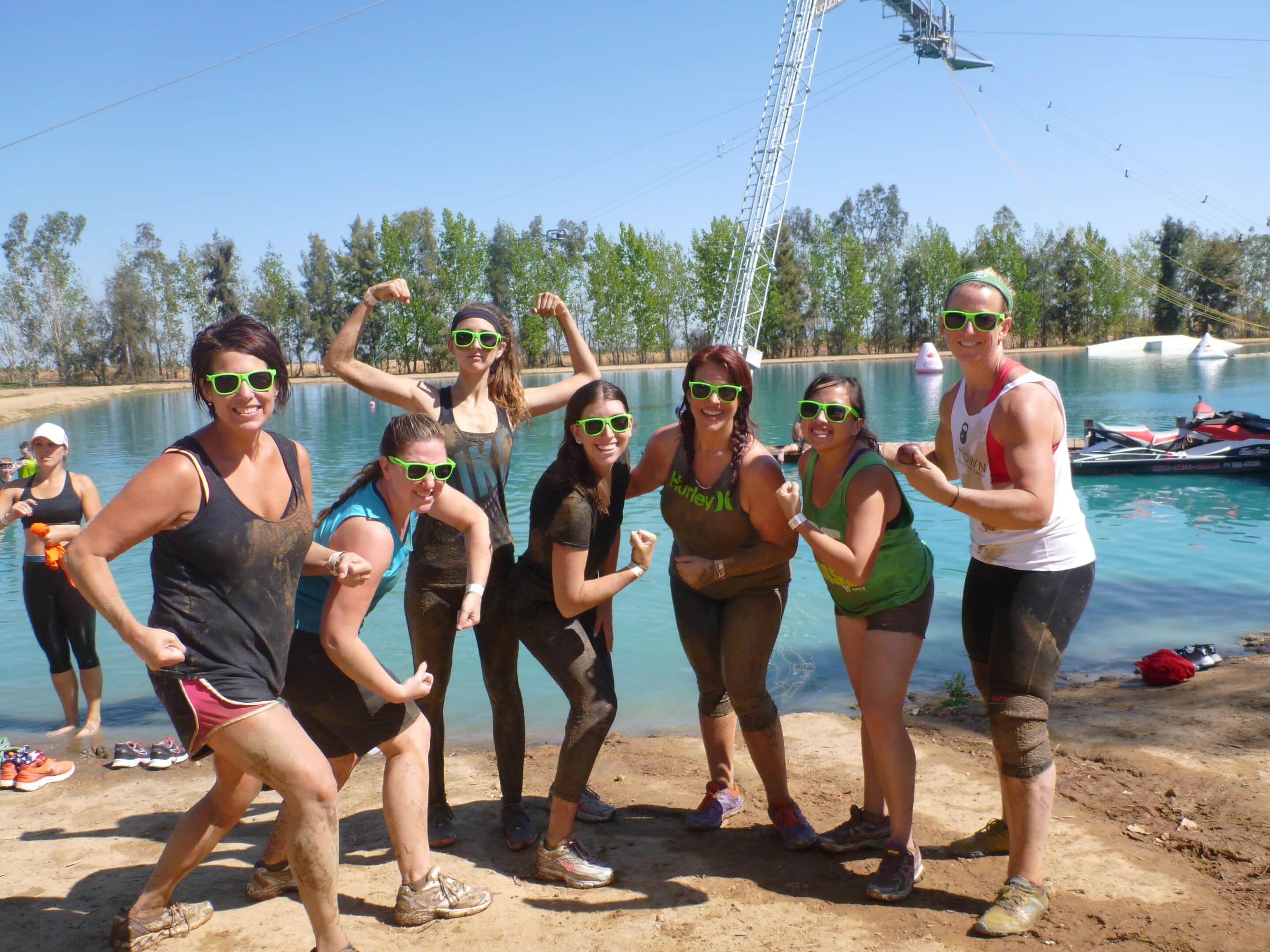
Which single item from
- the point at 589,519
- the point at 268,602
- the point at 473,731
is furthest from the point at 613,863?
the point at 473,731

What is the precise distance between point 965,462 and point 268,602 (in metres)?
2.47

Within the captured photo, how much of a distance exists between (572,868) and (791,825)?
94cm

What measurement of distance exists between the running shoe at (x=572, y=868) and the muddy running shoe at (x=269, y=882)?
0.97m

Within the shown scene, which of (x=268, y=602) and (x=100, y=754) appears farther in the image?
(x=100, y=754)

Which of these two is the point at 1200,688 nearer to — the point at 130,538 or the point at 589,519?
the point at 589,519

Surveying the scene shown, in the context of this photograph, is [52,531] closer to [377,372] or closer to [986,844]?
[377,372]

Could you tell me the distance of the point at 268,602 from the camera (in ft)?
9.38

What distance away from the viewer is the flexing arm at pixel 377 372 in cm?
406

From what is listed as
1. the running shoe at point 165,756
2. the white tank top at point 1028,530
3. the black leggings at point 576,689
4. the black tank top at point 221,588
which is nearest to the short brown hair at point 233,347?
the black tank top at point 221,588

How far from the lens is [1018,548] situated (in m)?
3.25

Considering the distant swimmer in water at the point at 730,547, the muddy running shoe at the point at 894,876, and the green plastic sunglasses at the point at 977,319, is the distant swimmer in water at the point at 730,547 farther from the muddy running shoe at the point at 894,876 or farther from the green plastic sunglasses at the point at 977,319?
the green plastic sunglasses at the point at 977,319

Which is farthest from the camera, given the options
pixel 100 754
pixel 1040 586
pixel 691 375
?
pixel 100 754

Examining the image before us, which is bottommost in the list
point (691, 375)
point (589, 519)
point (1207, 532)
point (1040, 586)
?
point (1207, 532)

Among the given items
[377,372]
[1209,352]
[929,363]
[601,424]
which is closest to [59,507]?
[377,372]
